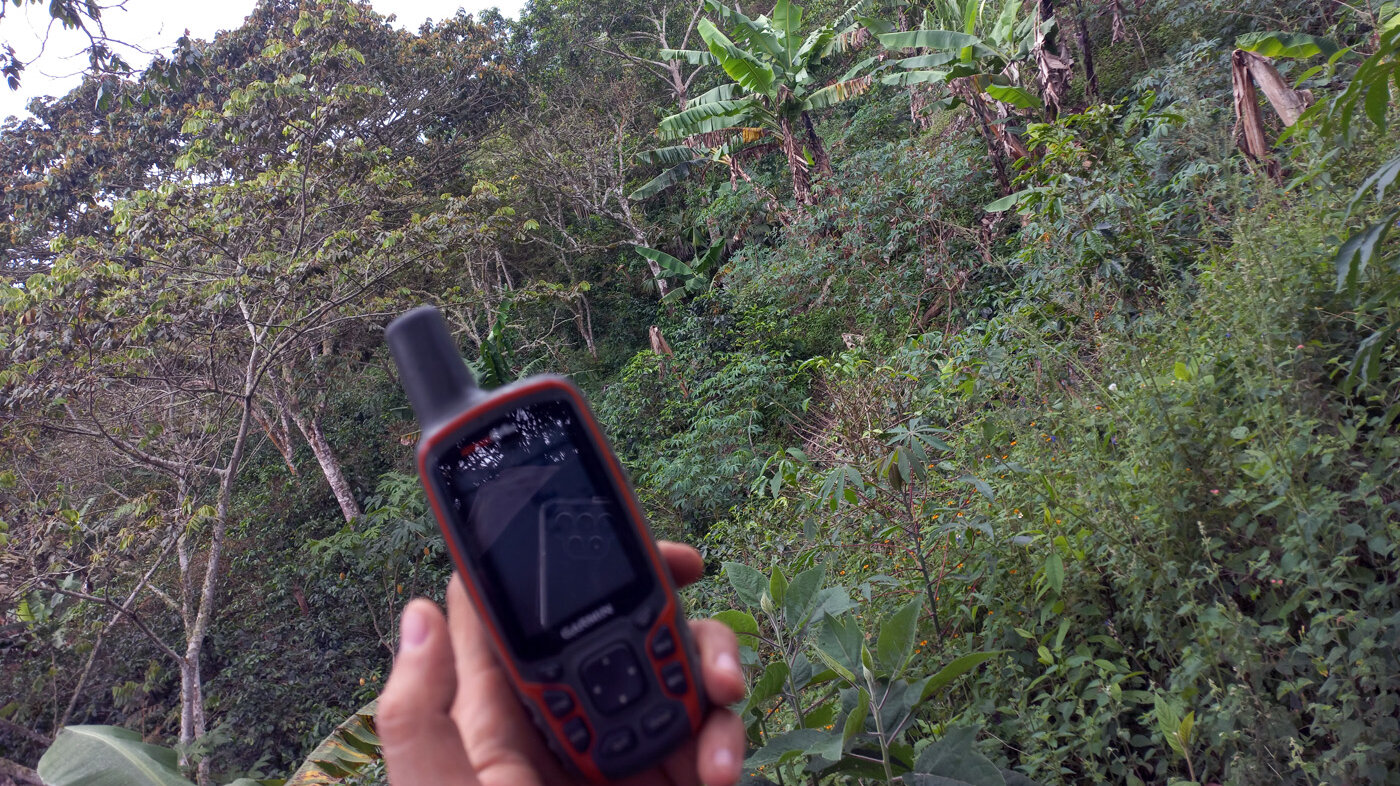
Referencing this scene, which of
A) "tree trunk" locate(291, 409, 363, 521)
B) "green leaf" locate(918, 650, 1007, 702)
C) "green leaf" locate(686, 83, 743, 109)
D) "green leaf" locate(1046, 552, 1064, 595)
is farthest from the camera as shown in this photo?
"green leaf" locate(686, 83, 743, 109)

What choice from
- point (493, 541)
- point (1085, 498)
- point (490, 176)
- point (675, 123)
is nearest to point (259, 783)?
point (493, 541)

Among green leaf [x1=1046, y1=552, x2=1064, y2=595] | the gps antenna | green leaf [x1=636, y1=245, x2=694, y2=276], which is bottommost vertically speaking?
green leaf [x1=1046, y1=552, x2=1064, y2=595]

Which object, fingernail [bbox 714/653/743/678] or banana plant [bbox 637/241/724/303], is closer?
fingernail [bbox 714/653/743/678]

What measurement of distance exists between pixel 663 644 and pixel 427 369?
0.46m

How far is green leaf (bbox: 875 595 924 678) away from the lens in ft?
4.38

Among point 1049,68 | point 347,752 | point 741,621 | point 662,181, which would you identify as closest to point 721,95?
point 662,181

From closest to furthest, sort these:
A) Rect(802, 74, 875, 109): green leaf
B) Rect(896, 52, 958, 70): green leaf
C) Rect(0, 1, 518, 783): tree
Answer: Rect(0, 1, 518, 783): tree < Rect(896, 52, 958, 70): green leaf < Rect(802, 74, 875, 109): green leaf

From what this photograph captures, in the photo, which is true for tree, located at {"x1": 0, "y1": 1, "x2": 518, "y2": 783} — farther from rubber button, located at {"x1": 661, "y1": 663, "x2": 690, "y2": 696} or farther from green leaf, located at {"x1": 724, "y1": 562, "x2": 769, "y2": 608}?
rubber button, located at {"x1": 661, "y1": 663, "x2": 690, "y2": 696}

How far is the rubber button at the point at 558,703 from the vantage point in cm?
93

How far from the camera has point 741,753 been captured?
88 centimetres

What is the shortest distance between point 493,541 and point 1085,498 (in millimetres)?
1741

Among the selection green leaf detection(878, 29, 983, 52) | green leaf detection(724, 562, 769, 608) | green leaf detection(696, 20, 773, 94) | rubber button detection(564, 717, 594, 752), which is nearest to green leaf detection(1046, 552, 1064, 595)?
green leaf detection(724, 562, 769, 608)

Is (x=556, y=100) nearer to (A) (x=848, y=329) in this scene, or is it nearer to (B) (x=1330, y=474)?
(A) (x=848, y=329)

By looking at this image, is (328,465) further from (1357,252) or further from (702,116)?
(1357,252)
